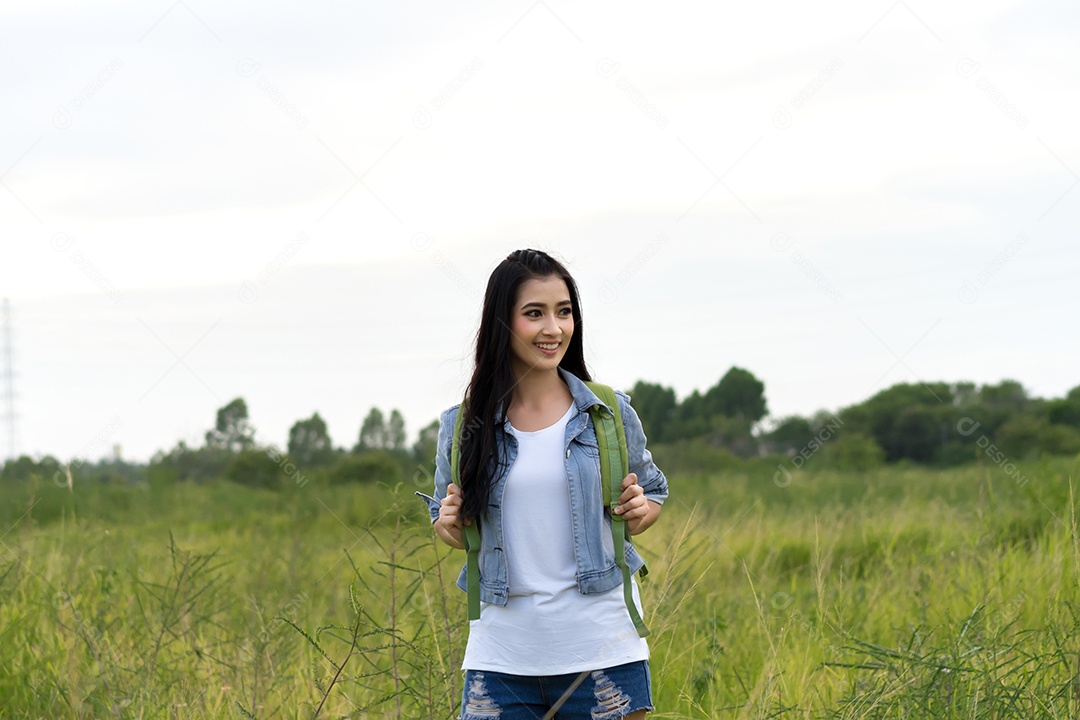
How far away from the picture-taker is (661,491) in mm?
2652

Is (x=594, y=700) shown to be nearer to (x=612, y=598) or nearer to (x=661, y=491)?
(x=612, y=598)

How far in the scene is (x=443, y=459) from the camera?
264 centimetres

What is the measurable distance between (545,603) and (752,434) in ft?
117

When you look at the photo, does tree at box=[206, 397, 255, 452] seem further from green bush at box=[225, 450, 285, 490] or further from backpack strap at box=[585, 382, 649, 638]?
backpack strap at box=[585, 382, 649, 638]

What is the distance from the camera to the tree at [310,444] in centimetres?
2278

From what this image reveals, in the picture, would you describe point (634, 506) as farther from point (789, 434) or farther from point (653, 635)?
point (789, 434)

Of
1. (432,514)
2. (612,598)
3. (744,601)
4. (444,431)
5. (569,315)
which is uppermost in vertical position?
(569,315)

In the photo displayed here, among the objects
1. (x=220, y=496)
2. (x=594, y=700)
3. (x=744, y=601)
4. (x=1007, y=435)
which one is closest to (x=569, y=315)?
(x=594, y=700)

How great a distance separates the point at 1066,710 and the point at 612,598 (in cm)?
135

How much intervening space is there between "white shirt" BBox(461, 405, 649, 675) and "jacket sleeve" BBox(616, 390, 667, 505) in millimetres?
179

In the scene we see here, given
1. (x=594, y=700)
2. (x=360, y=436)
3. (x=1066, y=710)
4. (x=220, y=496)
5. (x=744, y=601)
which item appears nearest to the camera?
(x=594, y=700)

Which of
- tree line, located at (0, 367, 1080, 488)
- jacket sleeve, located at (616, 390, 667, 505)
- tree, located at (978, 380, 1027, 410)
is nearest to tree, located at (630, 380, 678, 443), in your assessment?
tree line, located at (0, 367, 1080, 488)

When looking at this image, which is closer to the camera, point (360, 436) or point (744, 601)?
point (744, 601)

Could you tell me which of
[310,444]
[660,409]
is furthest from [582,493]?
[660,409]
